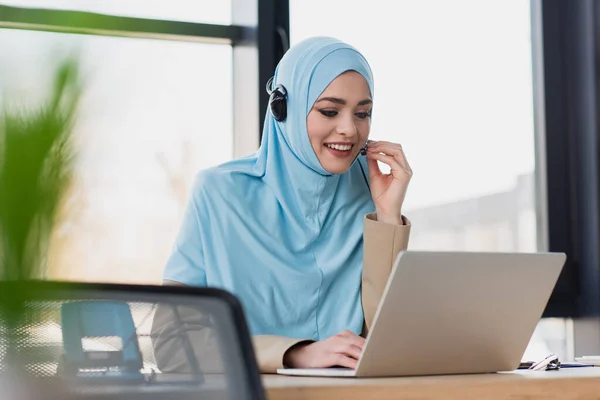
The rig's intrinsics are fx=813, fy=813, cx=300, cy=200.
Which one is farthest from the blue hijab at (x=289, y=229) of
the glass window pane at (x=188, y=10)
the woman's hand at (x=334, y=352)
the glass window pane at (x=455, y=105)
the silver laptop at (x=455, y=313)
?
the glass window pane at (x=455, y=105)

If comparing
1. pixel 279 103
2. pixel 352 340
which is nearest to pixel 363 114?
pixel 279 103

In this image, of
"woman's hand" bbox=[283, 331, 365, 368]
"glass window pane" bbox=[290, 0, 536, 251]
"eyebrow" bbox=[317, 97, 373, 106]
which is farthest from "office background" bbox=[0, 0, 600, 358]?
"woman's hand" bbox=[283, 331, 365, 368]

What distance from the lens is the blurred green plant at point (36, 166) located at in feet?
0.80

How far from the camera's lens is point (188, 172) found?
254 cm

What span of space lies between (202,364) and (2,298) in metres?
0.37

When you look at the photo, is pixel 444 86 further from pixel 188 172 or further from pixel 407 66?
pixel 188 172

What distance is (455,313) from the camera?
105 cm

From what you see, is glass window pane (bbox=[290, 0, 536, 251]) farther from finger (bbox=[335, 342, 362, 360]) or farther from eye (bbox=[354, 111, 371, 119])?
finger (bbox=[335, 342, 362, 360])

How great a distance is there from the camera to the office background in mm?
2520

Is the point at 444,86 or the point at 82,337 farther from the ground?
the point at 444,86

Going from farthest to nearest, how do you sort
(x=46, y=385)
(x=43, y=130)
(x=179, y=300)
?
(x=179, y=300) → (x=46, y=385) → (x=43, y=130)

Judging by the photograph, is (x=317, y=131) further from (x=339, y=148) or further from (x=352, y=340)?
(x=352, y=340)

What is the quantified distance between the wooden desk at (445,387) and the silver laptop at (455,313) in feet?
0.12

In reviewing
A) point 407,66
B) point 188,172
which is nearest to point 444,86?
point 407,66
